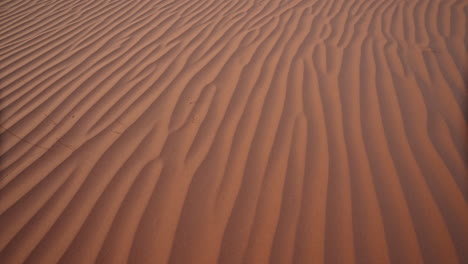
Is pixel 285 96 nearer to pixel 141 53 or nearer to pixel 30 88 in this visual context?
pixel 141 53

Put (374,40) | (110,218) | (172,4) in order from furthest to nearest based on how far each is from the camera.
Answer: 1. (172,4)
2. (374,40)
3. (110,218)

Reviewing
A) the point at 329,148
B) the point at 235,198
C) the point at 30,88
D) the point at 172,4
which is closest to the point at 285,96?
the point at 329,148

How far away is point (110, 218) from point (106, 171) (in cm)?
32

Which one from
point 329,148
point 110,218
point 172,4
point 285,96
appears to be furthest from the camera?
point 172,4

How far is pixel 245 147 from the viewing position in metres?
1.56

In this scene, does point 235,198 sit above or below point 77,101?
below

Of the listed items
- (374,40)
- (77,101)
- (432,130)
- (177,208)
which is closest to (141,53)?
(77,101)

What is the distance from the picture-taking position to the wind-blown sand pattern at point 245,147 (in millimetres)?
1187

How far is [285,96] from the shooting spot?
1.89 metres

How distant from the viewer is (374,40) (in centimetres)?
245

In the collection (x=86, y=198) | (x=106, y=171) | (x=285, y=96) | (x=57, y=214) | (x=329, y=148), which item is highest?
(x=285, y=96)

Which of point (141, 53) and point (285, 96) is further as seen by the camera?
point (141, 53)

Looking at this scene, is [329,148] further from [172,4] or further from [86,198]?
[172,4]

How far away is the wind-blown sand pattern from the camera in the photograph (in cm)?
119
